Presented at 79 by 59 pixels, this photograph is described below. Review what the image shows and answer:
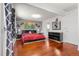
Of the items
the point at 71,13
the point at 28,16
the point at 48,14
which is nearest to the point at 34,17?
the point at 28,16

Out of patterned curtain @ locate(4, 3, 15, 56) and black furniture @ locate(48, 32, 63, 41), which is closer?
patterned curtain @ locate(4, 3, 15, 56)

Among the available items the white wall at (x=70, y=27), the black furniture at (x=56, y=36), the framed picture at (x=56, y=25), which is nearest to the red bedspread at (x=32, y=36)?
the black furniture at (x=56, y=36)

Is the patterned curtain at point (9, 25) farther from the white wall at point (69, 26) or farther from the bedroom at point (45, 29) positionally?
the white wall at point (69, 26)

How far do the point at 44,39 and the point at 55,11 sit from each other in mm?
451

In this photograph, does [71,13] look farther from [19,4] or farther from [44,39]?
[19,4]

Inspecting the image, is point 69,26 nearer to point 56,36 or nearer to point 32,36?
point 56,36

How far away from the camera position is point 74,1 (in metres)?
1.32

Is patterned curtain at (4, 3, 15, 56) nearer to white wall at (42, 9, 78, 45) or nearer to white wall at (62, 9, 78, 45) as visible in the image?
white wall at (42, 9, 78, 45)

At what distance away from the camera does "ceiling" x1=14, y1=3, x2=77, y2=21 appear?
Answer: 1.34 meters

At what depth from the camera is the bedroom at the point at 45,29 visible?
4.41 ft

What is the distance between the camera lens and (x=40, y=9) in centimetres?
137

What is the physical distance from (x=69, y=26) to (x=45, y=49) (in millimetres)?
510

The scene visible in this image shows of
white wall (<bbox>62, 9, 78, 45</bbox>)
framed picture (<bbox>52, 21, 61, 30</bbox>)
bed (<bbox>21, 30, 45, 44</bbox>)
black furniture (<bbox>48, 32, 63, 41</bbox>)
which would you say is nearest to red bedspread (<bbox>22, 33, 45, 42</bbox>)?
bed (<bbox>21, 30, 45, 44</bbox>)

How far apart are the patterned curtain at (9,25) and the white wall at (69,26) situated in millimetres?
461
